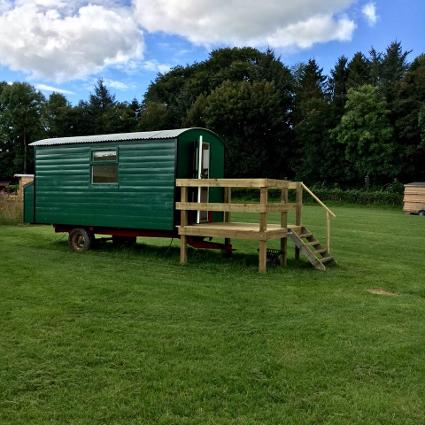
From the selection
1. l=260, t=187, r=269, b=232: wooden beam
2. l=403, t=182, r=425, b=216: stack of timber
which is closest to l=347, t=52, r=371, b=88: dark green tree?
l=403, t=182, r=425, b=216: stack of timber

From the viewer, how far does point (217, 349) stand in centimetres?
500

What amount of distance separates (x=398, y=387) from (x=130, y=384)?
2.28 metres

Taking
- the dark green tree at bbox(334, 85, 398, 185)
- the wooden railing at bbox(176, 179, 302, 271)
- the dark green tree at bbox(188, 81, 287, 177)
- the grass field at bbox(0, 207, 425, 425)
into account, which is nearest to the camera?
the grass field at bbox(0, 207, 425, 425)

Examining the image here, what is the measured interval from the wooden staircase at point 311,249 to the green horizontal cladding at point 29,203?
24.0 feet

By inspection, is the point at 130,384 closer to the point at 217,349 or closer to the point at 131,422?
the point at 131,422

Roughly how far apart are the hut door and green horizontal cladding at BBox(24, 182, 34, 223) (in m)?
5.03

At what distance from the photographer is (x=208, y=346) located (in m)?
5.09

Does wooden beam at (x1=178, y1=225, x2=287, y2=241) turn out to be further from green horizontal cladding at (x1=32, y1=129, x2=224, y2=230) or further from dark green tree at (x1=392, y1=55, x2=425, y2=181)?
dark green tree at (x1=392, y1=55, x2=425, y2=181)

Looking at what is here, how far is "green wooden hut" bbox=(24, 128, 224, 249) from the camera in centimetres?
1101

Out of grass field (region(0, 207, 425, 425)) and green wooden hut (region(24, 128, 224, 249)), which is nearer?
grass field (region(0, 207, 425, 425))

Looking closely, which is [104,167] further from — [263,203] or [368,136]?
[368,136]

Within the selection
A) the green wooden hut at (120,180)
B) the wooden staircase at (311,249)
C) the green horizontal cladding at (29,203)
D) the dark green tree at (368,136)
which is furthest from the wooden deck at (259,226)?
the dark green tree at (368,136)

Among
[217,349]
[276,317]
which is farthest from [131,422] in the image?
[276,317]

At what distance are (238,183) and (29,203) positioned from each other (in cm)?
679
